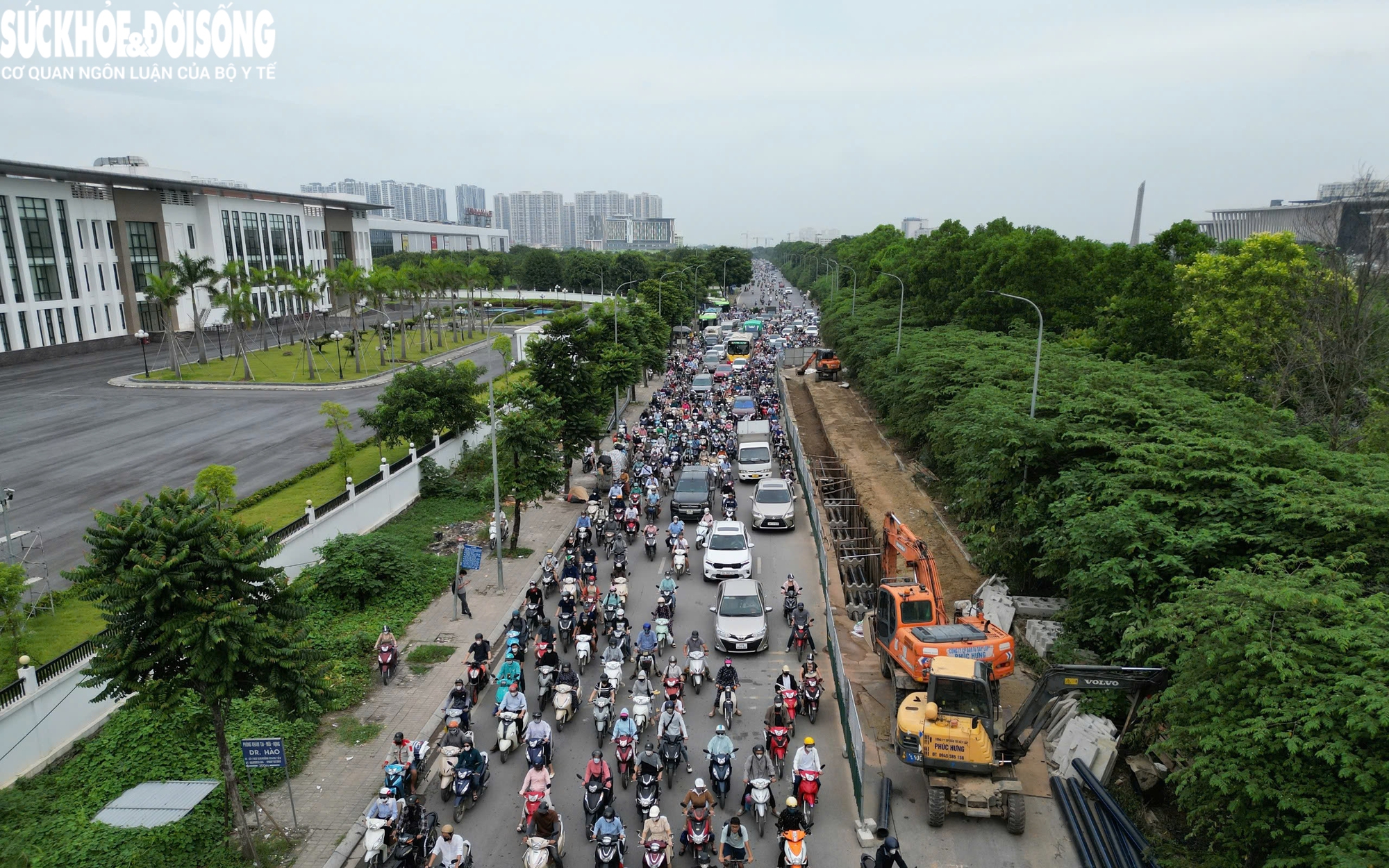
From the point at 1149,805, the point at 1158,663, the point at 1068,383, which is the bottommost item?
the point at 1149,805

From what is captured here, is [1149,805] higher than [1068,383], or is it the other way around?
[1068,383]

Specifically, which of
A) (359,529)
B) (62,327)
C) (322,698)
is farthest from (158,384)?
(322,698)

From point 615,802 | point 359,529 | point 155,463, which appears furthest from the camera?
point 155,463

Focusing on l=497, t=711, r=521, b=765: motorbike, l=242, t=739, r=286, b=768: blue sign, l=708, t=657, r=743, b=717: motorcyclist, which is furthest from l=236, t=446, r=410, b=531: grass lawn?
l=708, t=657, r=743, b=717: motorcyclist

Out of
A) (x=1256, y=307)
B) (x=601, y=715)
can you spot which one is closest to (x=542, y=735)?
(x=601, y=715)

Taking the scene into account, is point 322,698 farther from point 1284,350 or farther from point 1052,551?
point 1284,350

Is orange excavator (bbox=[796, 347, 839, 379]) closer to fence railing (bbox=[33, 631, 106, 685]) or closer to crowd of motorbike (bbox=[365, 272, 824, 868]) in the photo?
crowd of motorbike (bbox=[365, 272, 824, 868])

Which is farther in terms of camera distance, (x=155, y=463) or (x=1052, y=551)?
(x=155, y=463)
